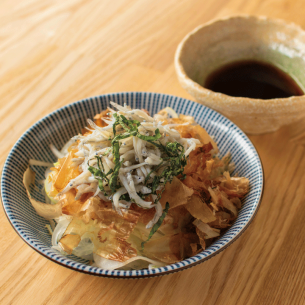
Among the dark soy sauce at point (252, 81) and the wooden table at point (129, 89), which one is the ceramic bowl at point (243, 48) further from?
the wooden table at point (129, 89)

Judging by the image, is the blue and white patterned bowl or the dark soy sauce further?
the dark soy sauce

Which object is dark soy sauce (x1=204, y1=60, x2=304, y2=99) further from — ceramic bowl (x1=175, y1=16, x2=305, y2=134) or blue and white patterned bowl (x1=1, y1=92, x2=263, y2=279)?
blue and white patterned bowl (x1=1, y1=92, x2=263, y2=279)

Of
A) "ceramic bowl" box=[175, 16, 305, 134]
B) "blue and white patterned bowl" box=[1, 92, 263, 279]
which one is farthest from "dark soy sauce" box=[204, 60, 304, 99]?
"blue and white patterned bowl" box=[1, 92, 263, 279]

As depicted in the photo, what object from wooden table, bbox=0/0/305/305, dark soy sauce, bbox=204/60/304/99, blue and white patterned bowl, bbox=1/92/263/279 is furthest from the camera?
dark soy sauce, bbox=204/60/304/99

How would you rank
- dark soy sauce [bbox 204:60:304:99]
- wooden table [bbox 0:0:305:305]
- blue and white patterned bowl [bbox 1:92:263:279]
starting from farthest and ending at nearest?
dark soy sauce [bbox 204:60:304:99] < wooden table [bbox 0:0:305:305] < blue and white patterned bowl [bbox 1:92:263:279]

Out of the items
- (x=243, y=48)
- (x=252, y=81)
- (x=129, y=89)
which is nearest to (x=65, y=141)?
(x=129, y=89)

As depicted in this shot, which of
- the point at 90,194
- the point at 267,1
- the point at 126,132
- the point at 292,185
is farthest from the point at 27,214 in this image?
the point at 267,1

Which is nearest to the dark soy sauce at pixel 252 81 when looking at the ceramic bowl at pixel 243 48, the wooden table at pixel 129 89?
the ceramic bowl at pixel 243 48
